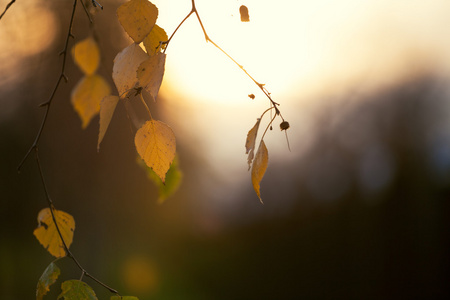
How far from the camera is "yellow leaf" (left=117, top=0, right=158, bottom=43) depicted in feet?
1.40

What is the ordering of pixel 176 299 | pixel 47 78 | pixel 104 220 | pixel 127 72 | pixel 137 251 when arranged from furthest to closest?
pixel 176 299 → pixel 137 251 → pixel 104 220 → pixel 47 78 → pixel 127 72

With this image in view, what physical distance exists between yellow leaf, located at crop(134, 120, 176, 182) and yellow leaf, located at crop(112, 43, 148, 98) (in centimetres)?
5

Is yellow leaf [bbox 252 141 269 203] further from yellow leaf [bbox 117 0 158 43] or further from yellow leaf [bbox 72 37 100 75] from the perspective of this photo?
yellow leaf [bbox 72 37 100 75]

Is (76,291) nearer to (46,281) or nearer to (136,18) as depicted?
(46,281)

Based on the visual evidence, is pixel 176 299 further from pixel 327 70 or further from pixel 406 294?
pixel 327 70

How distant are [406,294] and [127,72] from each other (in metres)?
6.36

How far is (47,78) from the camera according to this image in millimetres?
4719

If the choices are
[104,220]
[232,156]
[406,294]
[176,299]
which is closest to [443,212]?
[406,294]

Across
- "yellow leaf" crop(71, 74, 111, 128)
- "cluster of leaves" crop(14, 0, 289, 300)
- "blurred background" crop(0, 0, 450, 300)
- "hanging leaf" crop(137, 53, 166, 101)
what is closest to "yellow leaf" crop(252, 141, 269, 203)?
"cluster of leaves" crop(14, 0, 289, 300)

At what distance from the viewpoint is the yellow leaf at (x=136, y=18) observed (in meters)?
0.43

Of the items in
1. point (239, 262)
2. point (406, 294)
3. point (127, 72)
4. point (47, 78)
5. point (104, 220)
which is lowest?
point (406, 294)

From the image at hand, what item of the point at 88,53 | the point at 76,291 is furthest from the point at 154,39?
the point at 76,291

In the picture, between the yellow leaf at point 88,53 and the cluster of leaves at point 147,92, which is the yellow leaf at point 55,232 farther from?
the yellow leaf at point 88,53

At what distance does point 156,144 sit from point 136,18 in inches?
4.8
